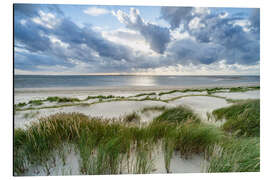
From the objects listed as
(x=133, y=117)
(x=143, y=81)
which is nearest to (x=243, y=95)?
(x=143, y=81)

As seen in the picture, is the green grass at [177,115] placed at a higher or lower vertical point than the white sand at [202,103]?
lower

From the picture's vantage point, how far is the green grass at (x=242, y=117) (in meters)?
1.33

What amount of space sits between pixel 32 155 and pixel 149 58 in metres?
1.80

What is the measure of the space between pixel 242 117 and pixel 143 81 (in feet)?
4.88

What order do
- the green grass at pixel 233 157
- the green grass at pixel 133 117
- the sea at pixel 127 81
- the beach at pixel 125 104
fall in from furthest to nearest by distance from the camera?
the sea at pixel 127 81 → the green grass at pixel 133 117 → the beach at pixel 125 104 → the green grass at pixel 233 157

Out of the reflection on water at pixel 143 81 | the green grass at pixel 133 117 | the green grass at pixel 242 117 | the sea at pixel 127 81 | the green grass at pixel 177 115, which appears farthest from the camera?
the reflection on water at pixel 143 81

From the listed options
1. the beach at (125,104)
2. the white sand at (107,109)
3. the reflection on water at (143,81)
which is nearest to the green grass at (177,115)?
the beach at (125,104)

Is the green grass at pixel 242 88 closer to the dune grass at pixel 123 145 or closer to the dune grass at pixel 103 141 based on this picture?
the dune grass at pixel 123 145

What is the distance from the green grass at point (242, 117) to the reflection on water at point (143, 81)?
1.11m

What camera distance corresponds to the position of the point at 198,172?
3.64 feet

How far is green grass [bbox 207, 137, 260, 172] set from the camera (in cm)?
94
